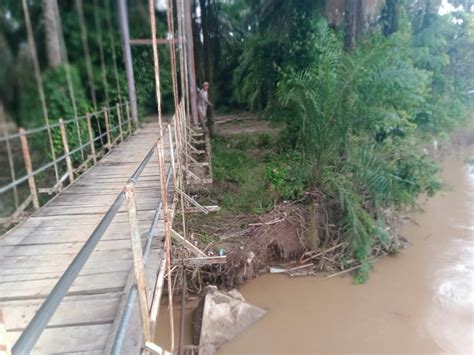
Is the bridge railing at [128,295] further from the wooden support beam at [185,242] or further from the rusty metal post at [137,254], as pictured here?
the wooden support beam at [185,242]

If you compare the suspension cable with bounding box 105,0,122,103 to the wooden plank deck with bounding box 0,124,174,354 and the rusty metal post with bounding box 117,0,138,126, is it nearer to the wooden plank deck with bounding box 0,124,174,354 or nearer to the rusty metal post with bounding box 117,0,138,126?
the rusty metal post with bounding box 117,0,138,126

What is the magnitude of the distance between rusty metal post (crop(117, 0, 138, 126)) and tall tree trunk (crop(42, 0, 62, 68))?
5144 mm

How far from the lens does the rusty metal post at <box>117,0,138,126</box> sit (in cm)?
640

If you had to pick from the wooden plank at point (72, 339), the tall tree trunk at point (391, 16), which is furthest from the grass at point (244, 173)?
the wooden plank at point (72, 339)

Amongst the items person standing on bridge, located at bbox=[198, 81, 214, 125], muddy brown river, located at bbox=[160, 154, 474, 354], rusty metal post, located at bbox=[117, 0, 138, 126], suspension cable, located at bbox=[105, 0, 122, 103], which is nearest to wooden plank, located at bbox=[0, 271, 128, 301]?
muddy brown river, located at bbox=[160, 154, 474, 354]

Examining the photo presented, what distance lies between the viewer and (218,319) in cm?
380

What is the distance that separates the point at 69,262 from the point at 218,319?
A: 222 cm

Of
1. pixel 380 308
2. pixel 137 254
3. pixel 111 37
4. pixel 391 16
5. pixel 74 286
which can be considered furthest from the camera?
pixel 391 16

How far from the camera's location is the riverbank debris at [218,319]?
12.1 feet

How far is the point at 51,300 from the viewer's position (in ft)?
2.04

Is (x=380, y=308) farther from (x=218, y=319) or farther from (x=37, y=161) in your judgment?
(x=37, y=161)

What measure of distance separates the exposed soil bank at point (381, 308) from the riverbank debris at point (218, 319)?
0.34 feet

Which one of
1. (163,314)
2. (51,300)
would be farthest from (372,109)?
(51,300)

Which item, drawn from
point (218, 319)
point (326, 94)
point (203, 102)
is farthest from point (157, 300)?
point (203, 102)
